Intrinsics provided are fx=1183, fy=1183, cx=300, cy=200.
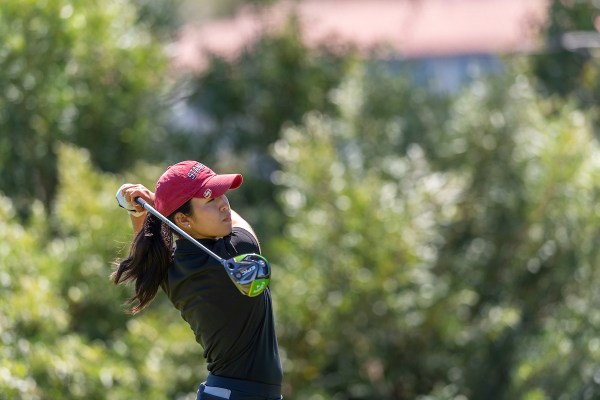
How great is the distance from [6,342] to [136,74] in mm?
3933

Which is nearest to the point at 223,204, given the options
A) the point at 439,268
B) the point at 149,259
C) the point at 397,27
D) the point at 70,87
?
the point at 149,259

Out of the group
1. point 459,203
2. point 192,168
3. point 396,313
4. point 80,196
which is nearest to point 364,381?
point 396,313

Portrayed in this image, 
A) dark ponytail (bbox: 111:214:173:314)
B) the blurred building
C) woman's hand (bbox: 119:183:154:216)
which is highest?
the blurred building

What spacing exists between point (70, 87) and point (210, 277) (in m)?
6.15

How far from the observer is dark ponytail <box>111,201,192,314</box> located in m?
4.61

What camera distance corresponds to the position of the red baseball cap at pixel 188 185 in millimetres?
4508

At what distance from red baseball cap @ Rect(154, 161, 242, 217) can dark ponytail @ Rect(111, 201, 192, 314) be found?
0.05m

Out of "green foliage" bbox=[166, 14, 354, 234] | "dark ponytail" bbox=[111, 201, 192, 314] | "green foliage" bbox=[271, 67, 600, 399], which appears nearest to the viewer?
"dark ponytail" bbox=[111, 201, 192, 314]

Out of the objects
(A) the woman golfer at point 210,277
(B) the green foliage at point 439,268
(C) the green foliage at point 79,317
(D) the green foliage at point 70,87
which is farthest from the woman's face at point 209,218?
(D) the green foliage at point 70,87

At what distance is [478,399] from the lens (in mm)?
9133

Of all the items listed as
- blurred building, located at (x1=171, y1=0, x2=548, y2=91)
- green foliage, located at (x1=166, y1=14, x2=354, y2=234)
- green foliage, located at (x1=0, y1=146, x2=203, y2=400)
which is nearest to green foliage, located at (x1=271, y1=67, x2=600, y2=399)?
green foliage, located at (x1=0, y1=146, x2=203, y2=400)

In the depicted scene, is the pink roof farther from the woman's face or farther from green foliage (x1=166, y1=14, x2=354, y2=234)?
the woman's face

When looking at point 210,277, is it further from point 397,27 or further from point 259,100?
point 397,27

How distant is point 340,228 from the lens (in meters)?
9.23
